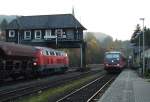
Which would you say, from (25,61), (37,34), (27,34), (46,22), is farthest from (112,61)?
(27,34)

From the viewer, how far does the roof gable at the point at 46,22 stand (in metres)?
77.4

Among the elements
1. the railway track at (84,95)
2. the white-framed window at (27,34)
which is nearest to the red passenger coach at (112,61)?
the white-framed window at (27,34)

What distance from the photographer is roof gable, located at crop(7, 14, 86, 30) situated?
77438 millimetres

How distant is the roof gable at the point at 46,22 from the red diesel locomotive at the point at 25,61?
2634 centimetres

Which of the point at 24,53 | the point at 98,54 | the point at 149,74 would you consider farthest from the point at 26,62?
the point at 98,54

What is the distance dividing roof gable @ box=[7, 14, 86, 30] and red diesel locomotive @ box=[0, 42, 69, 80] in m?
26.3

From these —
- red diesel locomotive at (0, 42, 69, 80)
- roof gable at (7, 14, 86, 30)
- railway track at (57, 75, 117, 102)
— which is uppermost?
roof gable at (7, 14, 86, 30)

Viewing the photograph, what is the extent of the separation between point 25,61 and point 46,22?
4152 cm

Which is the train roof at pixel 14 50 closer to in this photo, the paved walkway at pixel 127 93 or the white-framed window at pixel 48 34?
the paved walkway at pixel 127 93

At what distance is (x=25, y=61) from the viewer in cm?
3809

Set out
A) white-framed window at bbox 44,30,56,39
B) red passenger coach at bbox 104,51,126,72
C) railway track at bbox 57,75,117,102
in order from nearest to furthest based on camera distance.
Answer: railway track at bbox 57,75,117,102
red passenger coach at bbox 104,51,126,72
white-framed window at bbox 44,30,56,39

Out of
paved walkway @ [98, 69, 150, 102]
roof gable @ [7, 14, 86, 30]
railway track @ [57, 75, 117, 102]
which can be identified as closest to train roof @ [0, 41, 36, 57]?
railway track @ [57, 75, 117, 102]

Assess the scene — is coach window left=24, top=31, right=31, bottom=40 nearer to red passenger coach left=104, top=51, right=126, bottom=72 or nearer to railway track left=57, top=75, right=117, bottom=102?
red passenger coach left=104, top=51, right=126, bottom=72

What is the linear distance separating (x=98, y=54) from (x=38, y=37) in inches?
2196
